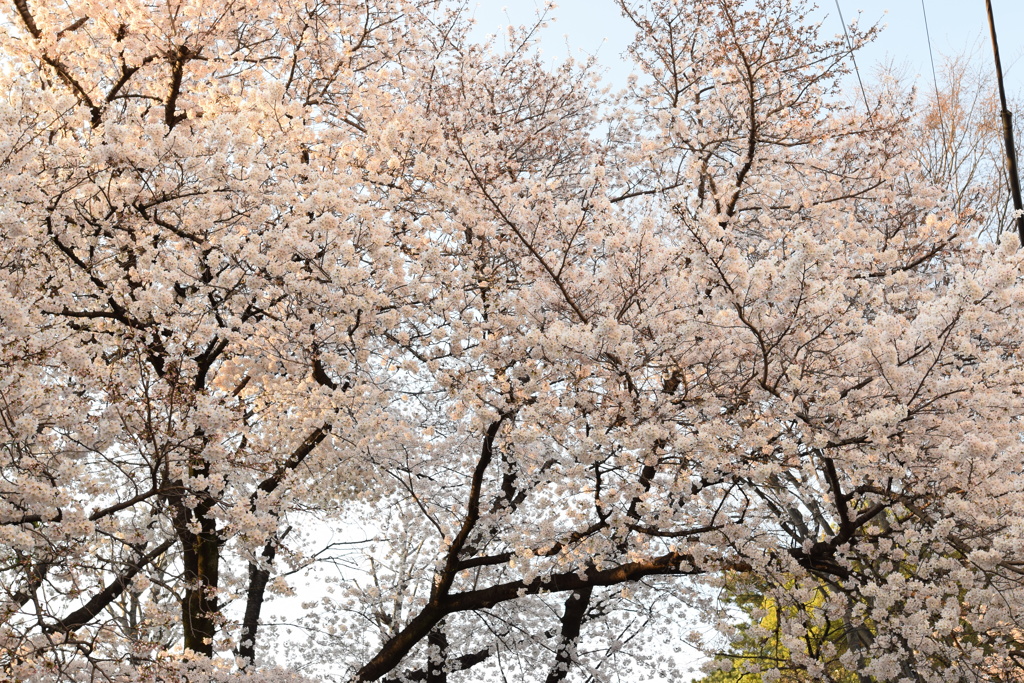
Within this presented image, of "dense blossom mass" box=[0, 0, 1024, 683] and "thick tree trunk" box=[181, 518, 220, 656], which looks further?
"thick tree trunk" box=[181, 518, 220, 656]

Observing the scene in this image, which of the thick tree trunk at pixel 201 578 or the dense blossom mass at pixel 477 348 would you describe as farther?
the thick tree trunk at pixel 201 578

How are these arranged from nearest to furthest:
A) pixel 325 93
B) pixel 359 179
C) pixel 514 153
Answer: pixel 359 179
pixel 325 93
pixel 514 153

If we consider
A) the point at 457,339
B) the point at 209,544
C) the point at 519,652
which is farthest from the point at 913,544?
the point at 209,544

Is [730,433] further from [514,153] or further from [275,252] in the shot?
[514,153]

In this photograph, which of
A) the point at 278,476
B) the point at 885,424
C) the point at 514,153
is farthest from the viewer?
the point at 514,153

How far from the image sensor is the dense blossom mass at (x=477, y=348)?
5961mm

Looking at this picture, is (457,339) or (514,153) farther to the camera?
(514,153)

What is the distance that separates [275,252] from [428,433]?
2.51 meters

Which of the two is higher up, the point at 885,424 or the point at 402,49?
the point at 402,49

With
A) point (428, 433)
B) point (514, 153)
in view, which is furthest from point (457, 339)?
point (514, 153)

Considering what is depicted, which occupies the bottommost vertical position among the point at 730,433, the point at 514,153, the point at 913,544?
the point at 913,544

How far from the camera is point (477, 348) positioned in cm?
757

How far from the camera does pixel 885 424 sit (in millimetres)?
5461

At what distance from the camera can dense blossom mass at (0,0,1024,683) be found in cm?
Answer: 596
